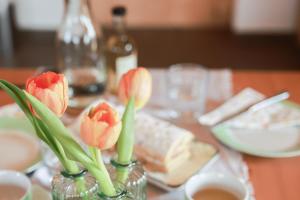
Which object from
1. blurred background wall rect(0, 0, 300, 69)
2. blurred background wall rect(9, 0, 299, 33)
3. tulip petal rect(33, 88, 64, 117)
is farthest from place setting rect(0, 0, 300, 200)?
blurred background wall rect(9, 0, 299, 33)

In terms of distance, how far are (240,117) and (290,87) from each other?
0.82 feet

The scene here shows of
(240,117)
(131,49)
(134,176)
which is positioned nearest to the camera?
(134,176)

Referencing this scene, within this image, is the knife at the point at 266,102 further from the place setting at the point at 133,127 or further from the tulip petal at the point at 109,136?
the tulip petal at the point at 109,136

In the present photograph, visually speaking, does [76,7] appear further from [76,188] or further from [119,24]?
[76,188]

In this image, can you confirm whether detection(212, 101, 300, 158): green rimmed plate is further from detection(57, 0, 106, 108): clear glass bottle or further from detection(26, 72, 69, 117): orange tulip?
detection(26, 72, 69, 117): orange tulip

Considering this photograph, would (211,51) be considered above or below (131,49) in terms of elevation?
below

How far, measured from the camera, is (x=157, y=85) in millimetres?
1352

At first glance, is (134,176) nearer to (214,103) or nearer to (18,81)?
(214,103)

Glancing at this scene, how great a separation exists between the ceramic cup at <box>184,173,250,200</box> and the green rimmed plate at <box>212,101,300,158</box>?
0.18 meters

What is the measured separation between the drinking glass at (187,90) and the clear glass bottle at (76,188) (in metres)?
0.49

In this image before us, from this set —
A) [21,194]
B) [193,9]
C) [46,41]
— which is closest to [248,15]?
[193,9]

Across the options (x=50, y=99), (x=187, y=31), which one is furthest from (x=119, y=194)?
(x=187, y=31)

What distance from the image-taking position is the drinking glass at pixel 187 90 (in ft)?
4.02

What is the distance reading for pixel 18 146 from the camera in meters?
1.07
